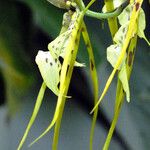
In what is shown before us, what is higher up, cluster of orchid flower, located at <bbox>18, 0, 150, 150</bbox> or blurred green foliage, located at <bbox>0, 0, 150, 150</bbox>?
cluster of orchid flower, located at <bbox>18, 0, 150, 150</bbox>

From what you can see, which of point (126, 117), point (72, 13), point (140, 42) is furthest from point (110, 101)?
point (72, 13)

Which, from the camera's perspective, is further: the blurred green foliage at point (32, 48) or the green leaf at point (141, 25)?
the blurred green foliage at point (32, 48)

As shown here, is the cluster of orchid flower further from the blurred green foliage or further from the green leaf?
the blurred green foliage

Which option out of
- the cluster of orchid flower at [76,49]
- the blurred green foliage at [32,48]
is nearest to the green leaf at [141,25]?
the cluster of orchid flower at [76,49]

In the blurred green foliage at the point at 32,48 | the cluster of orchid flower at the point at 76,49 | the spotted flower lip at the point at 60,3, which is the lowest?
the blurred green foliage at the point at 32,48

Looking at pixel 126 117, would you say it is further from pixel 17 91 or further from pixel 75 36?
pixel 75 36

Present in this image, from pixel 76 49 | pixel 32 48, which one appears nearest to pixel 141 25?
pixel 76 49

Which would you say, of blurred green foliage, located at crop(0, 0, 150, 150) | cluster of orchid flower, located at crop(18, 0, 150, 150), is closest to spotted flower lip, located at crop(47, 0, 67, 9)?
cluster of orchid flower, located at crop(18, 0, 150, 150)

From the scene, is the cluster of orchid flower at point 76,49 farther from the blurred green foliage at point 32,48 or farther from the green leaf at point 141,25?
the blurred green foliage at point 32,48

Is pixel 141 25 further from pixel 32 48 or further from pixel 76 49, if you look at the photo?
pixel 32 48

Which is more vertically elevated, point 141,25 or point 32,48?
point 141,25

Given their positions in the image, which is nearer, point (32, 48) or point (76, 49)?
point (76, 49)

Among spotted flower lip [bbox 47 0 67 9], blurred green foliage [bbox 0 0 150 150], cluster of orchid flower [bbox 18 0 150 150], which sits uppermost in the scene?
spotted flower lip [bbox 47 0 67 9]
